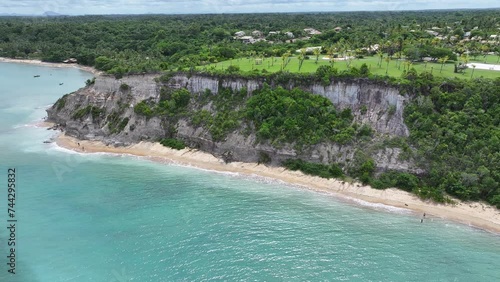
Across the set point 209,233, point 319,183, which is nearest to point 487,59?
point 319,183

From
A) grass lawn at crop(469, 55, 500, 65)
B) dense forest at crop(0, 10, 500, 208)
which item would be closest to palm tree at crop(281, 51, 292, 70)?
dense forest at crop(0, 10, 500, 208)

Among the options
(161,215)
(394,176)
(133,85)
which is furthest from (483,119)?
(133,85)

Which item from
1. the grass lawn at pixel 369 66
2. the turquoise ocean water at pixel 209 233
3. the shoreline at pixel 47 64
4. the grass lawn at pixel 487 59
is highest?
the grass lawn at pixel 487 59

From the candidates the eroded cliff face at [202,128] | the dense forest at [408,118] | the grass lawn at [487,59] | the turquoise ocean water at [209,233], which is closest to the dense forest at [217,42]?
the dense forest at [408,118]

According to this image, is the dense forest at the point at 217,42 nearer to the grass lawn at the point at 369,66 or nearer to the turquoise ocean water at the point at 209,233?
the grass lawn at the point at 369,66

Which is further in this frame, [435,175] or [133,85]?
[133,85]

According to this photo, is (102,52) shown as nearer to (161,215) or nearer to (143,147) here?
(143,147)

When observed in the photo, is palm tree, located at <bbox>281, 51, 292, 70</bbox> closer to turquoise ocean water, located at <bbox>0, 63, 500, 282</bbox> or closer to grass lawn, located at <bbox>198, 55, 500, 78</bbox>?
grass lawn, located at <bbox>198, 55, 500, 78</bbox>
